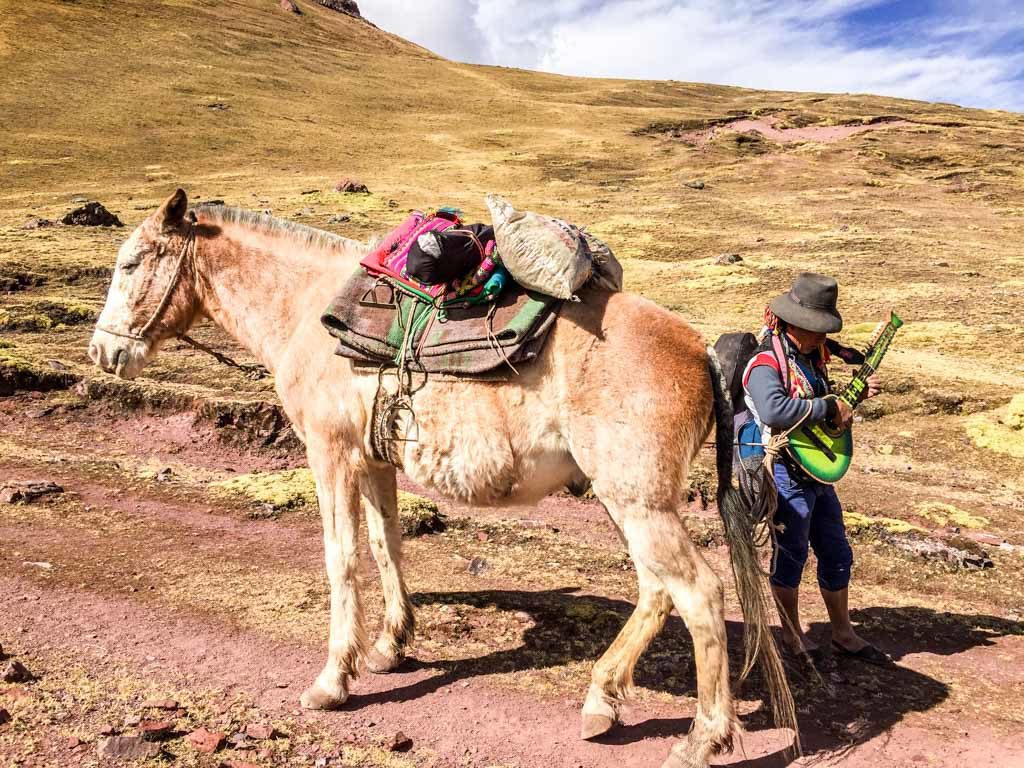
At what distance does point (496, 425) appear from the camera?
426cm

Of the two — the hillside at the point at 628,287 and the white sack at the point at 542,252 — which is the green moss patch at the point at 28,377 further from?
the white sack at the point at 542,252

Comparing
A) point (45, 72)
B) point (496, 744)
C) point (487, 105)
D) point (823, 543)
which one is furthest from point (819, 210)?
point (45, 72)

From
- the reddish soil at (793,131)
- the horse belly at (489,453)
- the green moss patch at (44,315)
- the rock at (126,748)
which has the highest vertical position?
the reddish soil at (793,131)

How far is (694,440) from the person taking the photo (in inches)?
162

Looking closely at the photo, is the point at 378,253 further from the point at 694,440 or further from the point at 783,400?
the point at 783,400

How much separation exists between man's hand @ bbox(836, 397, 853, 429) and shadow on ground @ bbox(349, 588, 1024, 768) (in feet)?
5.61

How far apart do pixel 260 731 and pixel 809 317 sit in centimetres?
405

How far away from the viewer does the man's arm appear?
4484 millimetres

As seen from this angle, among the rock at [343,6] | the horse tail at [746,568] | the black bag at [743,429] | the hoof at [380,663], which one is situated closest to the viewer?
the horse tail at [746,568]

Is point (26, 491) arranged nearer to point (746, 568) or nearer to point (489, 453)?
point (489, 453)

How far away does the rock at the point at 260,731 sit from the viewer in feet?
13.7

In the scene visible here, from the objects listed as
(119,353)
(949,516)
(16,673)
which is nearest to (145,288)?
(119,353)

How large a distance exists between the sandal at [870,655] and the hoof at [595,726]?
194 cm

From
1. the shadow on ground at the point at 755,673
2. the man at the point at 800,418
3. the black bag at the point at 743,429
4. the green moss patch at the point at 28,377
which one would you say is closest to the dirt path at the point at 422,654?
the shadow on ground at the point at 755,673
